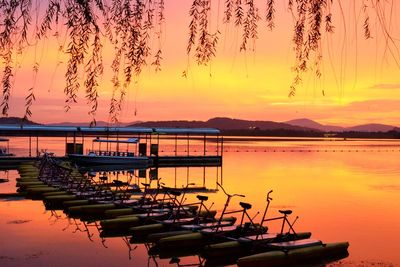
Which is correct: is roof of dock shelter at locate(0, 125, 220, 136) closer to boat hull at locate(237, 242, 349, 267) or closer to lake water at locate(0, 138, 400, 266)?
lake water at locate(0, 138, 400, 266)

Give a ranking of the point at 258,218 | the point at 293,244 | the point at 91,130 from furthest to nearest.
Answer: the point at 91,130 → the point at 258,218 → the point at 293,244

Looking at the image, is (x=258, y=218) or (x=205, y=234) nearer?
(x=205, y=234)

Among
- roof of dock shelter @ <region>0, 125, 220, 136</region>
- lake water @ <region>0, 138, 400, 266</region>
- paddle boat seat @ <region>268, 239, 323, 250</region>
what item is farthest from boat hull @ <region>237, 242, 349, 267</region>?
roof of dock shelter @ <region>0, 125, 220, 136</region>

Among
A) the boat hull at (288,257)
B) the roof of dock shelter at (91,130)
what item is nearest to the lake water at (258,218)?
the boat hull at (288,257)

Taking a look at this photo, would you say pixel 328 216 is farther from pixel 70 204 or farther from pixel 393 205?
pixel 70 204

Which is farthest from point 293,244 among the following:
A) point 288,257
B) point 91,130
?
point 91,130

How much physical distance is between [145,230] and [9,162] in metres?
48.6

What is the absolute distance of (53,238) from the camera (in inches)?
1009

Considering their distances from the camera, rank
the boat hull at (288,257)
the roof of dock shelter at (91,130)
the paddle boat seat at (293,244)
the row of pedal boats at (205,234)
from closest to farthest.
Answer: the boat hull at (288,257)
the paddle boat seat at (293,244)
the row of pedal boats at (205,234)
the roof of dock shelter at (91,130)

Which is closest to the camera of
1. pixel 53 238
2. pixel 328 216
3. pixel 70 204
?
pixel 53 238

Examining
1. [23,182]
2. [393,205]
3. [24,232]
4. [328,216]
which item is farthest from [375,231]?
[23,182]

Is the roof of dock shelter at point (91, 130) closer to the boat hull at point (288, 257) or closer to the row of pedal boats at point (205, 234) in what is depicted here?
the row of pedal boats at point (205, 234)

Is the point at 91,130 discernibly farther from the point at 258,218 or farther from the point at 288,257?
the point at 288,257

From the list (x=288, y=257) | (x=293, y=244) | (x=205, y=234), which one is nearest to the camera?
(x=288, y=257)
